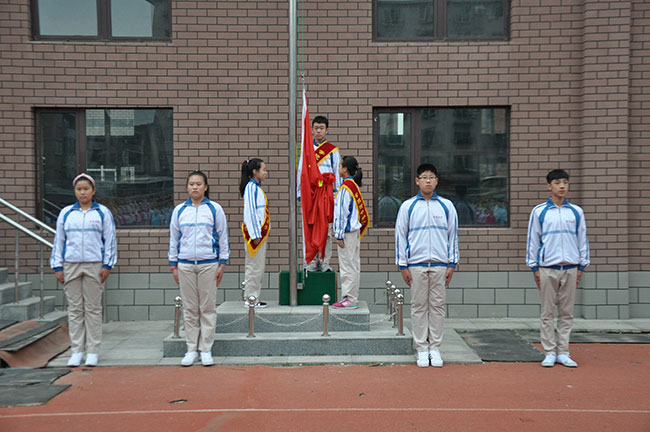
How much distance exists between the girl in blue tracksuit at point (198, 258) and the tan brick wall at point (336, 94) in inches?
102

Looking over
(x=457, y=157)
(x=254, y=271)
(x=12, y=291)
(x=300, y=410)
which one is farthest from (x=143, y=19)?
→ (x=300, y=410)

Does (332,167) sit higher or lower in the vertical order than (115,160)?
lower

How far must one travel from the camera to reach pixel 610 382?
6.20 metres

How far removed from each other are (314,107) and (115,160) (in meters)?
3.22

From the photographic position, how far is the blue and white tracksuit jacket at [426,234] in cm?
681

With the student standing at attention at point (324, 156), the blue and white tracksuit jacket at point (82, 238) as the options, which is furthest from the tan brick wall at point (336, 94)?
the blue and white tracksuit jacket at point (82, 238)

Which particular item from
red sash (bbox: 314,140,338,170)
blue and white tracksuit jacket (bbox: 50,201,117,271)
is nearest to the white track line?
blue and white tracksuit jacket (bbox: 50,201,117,271)

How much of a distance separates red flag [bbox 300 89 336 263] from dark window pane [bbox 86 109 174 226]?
113 inches

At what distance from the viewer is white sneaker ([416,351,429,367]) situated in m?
6.76

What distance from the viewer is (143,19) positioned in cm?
967

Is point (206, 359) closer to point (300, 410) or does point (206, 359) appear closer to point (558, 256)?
point (300, 410)

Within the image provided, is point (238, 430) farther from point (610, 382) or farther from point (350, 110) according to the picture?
point (350, 110)

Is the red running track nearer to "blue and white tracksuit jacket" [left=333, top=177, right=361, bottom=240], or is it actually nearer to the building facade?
"blue and white tracksuit jacket" [left=333, top=177, right=361, bottom=240]

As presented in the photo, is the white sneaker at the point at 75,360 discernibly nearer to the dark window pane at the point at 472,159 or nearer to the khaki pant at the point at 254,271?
the khaki pant at the point at 254,271
